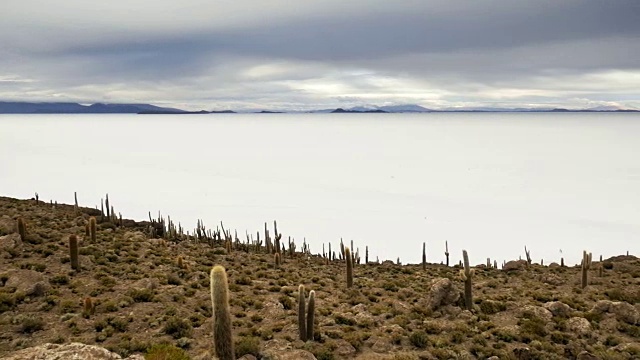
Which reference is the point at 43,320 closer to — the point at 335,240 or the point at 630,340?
the point at 630,340

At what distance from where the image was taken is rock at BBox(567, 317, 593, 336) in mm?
17781

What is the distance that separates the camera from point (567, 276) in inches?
1153

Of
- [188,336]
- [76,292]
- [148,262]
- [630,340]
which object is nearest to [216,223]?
[148,262]

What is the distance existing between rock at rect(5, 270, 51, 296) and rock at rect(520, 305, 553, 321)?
19686mm

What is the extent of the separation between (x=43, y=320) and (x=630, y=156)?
158448 mm

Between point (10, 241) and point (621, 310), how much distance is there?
28462mm

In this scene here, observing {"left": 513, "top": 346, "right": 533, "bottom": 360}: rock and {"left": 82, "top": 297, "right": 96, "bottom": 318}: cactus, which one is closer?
{"left": 513, "top": 346, "right": 533, "bottom": 360}: rock

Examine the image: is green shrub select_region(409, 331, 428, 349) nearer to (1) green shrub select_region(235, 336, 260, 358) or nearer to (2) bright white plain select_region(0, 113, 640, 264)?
(1) green shrub select_region(235, 336, 260, 358)

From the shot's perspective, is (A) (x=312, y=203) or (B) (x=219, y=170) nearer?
(A) (x=312, y=203)

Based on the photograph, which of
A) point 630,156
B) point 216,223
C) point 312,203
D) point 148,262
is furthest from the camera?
point 630,156

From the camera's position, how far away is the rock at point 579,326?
17.8 meters

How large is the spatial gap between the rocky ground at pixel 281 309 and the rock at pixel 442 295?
0.04 meters

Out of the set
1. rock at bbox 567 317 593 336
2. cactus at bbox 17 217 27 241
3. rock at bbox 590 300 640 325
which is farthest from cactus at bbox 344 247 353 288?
cactus at bbox 17 217 27 241

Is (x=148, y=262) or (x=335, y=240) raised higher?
(x=148, y=262)
